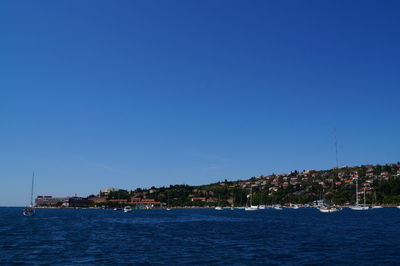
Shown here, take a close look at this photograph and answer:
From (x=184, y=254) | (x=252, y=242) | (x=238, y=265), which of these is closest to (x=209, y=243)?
(x=252, y=242)

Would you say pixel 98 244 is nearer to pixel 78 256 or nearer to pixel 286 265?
pixel 78 256

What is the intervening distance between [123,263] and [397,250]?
27.1 metres

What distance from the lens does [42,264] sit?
29.6 m

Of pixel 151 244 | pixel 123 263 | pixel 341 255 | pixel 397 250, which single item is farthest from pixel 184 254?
pixel 397 250

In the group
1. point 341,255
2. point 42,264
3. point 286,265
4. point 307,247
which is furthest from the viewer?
point 307,247

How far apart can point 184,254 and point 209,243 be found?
8680 mm

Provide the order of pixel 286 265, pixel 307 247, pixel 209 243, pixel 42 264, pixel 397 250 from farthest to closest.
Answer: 1. pixel 209 243
2. pixel 307 247
3. pixel 397 250
4. pixel 42 264
5. pixel 286 265

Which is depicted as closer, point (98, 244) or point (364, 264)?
point (364, 264)

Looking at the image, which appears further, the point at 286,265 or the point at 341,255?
the point at 341,255

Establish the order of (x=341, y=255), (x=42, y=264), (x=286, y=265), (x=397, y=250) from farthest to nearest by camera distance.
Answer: (x=397, y=250) < (x=341, y=255) < (x=42, y=264) < (x=286, y=265)

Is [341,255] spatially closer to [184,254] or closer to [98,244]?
[184,254]

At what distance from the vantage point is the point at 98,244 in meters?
42.1

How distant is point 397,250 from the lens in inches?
1390

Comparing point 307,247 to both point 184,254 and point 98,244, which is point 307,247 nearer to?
point 184,254
